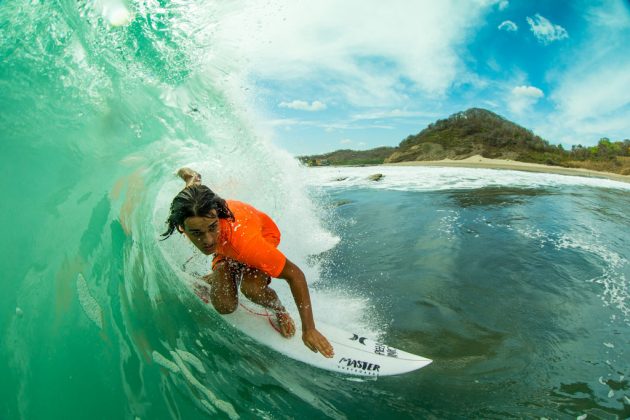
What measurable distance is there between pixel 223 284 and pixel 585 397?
3.23 m

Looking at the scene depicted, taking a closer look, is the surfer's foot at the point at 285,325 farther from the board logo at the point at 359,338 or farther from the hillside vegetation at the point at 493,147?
the hillside vegetation at the point at 493,147

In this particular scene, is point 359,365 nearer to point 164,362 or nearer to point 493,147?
point 164,362

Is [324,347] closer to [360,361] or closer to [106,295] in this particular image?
[360,361]

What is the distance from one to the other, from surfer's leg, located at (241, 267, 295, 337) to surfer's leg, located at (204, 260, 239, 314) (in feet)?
0.44

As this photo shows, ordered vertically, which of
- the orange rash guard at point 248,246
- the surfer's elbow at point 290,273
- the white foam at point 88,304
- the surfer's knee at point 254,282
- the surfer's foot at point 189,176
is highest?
the surfer's foot at point 189,176

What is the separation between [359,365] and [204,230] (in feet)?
5.97

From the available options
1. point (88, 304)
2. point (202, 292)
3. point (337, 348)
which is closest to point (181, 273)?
point (202, 292)

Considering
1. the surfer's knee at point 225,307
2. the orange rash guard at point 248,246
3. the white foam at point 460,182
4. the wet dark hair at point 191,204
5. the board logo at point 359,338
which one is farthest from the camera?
the white foam at point 460,182

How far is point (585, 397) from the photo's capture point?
8.38ft

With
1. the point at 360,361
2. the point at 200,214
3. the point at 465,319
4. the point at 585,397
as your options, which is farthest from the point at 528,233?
the point at 200,214

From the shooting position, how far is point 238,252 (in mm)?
2717

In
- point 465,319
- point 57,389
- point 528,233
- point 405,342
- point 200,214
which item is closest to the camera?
point 57,389

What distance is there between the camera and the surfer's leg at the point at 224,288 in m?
3.27

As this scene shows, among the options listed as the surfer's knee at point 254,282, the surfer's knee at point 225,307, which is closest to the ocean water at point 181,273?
the surfer's knee at point 225,307
